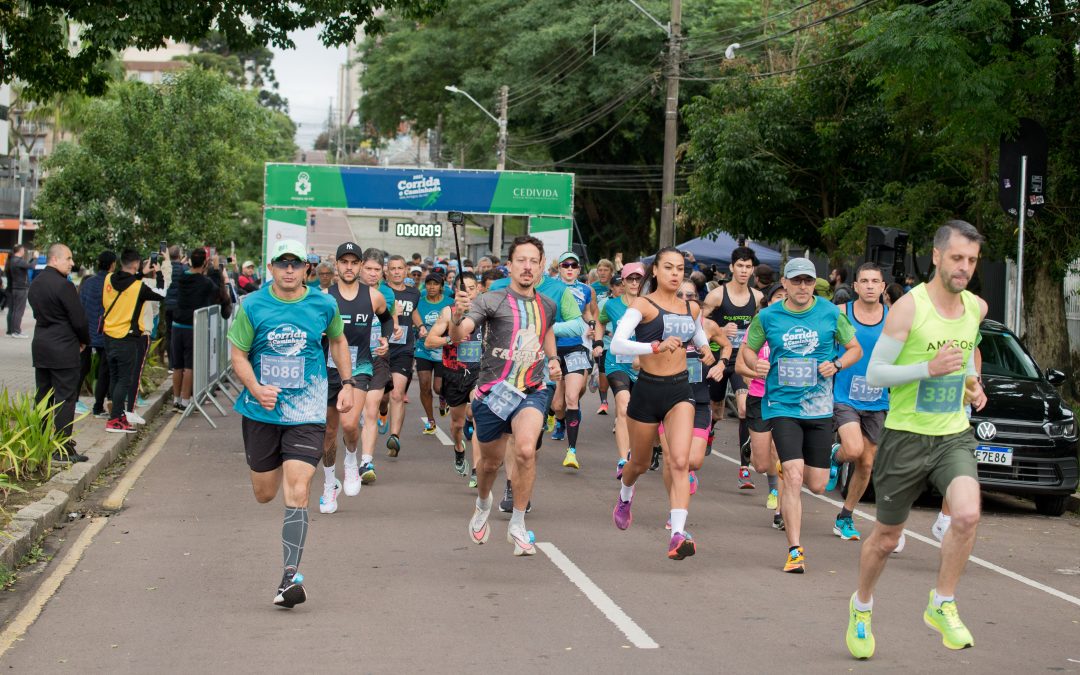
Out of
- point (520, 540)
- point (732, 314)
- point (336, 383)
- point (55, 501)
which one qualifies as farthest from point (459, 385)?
point (520, 540)

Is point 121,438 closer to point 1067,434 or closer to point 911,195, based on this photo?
point 1067,434

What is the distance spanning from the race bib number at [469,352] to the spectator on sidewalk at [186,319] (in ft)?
20.4

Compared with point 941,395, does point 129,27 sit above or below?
above

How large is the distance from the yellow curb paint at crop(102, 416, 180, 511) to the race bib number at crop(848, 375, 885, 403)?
6.01m

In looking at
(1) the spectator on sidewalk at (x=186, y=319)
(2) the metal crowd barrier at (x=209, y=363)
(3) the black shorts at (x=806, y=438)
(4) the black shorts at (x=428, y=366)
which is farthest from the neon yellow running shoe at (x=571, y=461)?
(1) the spectator on sidewalk at (x=186, y=319)

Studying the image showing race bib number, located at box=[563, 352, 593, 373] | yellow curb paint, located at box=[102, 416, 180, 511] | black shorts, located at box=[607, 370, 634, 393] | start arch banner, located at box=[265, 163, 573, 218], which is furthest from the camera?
start arch banner, located at box=[265, 163, 573, 218]

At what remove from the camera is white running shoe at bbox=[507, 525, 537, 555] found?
29.4 feet

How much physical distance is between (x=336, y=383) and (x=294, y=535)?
3.73 metres

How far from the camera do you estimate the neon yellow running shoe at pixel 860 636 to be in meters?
6.53

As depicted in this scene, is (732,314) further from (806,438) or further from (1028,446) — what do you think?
(806,438)

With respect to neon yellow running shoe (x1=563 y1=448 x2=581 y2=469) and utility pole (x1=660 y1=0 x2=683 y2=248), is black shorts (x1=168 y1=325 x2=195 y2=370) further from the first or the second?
utility pole (x1=660 y1=0 x2=683 y2=248)

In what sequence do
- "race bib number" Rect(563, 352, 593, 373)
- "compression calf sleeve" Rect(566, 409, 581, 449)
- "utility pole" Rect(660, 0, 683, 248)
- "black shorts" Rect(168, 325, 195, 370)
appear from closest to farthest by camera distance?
"race bib number" Rect(563, 352, 593, 373)
"compression calf sleeve" Rect(566, 409, 581, 449)
"black shorts" Rect(168, 325, 195, 370)
"utility pole" Rect(660, 0, 683, 248)

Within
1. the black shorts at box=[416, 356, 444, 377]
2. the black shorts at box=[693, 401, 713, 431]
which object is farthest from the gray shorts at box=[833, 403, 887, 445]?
the black shorts at box=[416, 356, 444, 377]

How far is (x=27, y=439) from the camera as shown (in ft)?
37.6
